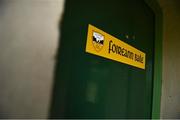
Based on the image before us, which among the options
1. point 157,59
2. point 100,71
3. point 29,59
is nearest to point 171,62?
point 157,59

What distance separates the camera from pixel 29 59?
2.81 ft

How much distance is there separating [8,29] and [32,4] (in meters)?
0.18

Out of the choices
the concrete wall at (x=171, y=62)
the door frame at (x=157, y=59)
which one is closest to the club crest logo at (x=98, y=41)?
the door frame at (x=157, y=59)

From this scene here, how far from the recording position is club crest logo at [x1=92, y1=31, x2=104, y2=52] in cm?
104

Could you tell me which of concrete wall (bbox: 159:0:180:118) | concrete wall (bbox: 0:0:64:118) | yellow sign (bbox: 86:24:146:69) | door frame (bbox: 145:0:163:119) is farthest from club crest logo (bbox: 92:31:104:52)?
concrete wall (bbox: 159:0:180:118)

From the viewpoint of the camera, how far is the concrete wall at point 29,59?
2.65 feet

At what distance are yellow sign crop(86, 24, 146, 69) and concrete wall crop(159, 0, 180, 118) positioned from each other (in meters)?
0.61

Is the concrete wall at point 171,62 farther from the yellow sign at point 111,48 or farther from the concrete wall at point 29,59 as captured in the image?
the concrete wall at point 29,59

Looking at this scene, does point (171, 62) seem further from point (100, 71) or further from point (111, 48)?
Result: point (100, 71)

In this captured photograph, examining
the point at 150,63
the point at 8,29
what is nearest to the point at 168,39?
the point at 150,63

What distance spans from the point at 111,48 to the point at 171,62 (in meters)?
1.14

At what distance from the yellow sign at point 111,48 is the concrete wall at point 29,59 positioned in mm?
229

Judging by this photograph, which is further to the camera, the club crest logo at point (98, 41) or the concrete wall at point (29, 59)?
the club crest logo at point (98, 41)

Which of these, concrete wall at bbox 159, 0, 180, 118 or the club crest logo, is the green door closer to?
the club crest logo
